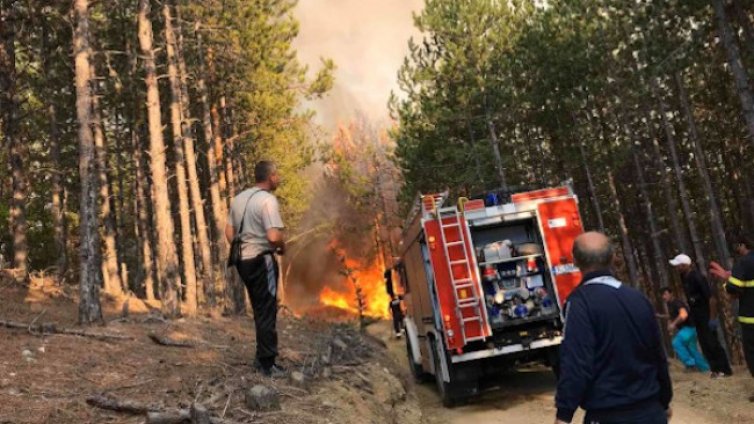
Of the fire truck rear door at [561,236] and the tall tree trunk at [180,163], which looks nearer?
the fire truck rear door at [561,236]

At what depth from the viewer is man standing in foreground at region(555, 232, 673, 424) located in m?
3.14

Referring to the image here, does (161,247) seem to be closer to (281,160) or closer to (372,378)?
(372,378)

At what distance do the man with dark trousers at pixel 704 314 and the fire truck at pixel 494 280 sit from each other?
1966mm

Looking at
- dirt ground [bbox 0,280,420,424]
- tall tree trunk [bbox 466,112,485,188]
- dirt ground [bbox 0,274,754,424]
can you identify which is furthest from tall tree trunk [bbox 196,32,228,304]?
tall tree trunk [bbox 466,112,485,188]

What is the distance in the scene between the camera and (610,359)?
10.4 ft

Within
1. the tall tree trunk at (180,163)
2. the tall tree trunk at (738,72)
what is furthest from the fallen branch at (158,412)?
the tall tree trunk at (738,72)

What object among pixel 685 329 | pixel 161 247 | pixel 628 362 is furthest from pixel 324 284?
pixel 628 362

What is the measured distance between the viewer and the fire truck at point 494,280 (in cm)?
921

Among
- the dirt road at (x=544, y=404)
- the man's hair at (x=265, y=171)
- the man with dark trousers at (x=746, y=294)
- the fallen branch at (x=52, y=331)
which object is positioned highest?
the man's hair at (x=265, y=171)

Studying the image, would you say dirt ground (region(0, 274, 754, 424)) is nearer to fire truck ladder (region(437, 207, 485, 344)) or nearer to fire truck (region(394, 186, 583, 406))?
fire truck (region(394, 186, 583, 406))

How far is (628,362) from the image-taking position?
3.16 m

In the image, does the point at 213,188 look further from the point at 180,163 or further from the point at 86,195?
the point at 86,195

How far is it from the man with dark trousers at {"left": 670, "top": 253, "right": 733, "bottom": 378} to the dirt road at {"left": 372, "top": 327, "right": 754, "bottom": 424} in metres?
0.29

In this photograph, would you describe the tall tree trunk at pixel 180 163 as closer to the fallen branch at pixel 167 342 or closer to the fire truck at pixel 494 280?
the fallen branch at pixel 167 342
